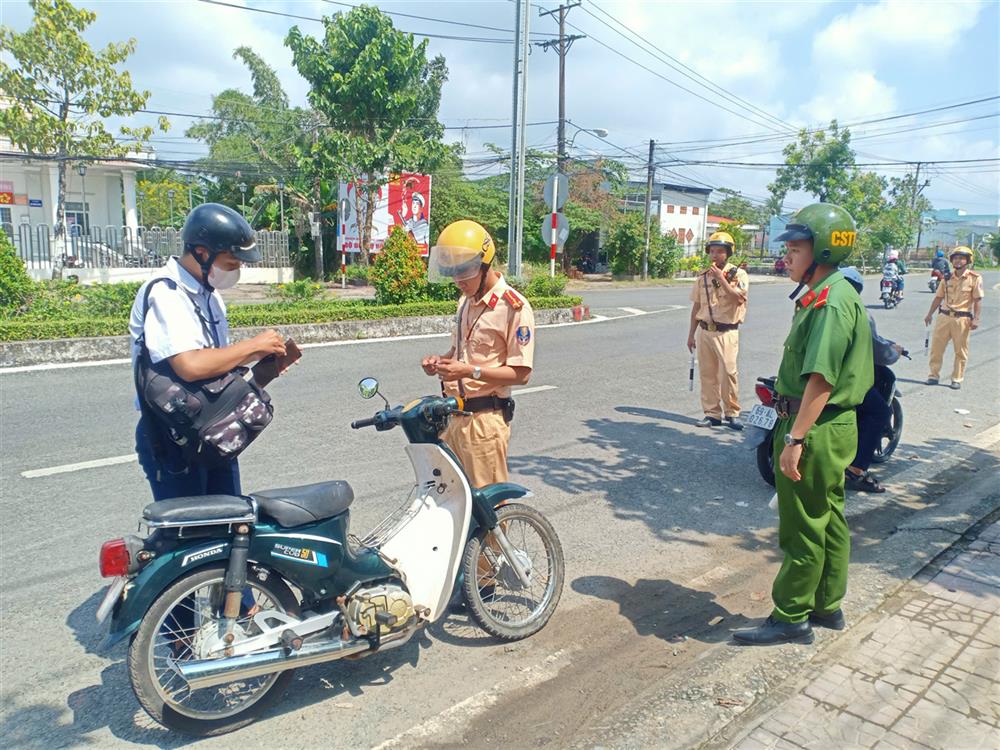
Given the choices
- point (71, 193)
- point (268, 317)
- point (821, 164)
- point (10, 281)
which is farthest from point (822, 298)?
point (821, 164)

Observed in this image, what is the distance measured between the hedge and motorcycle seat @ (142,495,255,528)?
867 centimetres

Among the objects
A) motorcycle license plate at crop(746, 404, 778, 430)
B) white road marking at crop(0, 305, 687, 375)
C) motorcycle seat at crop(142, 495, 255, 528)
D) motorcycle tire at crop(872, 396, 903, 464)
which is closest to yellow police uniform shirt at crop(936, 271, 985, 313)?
motorcycle tire at crop(872, 396, 903, 464)

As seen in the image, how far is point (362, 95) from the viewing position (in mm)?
22859

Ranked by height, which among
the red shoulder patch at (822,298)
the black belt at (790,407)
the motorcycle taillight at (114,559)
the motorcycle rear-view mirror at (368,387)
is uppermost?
the red shoulder patch at (822,298)

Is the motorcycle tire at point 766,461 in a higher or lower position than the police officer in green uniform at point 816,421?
lower

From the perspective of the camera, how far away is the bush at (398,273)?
14.5 m

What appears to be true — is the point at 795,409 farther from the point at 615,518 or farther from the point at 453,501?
the point at 615,518

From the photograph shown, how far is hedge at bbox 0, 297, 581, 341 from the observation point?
9.89 meters

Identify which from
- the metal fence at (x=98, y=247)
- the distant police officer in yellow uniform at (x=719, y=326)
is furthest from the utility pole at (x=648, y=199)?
the distant police officer in yellow uniform at (x=719, y=326)

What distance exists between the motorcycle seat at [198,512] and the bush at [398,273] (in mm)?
11986

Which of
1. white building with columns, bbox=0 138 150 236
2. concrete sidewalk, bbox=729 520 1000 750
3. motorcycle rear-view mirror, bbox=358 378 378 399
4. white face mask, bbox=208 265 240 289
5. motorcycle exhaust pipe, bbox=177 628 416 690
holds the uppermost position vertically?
white building with columns, bbox=0 138 150 236

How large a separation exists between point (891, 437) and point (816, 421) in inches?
145

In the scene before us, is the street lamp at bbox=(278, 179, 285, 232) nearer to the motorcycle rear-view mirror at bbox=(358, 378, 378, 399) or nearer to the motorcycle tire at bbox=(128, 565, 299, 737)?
the motorcycle rear-view mirror at bbox=(358, 378, 378, 399)

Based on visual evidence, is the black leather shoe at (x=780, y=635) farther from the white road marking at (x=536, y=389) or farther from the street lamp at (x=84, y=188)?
the street lamp at (x=84, y=188)
